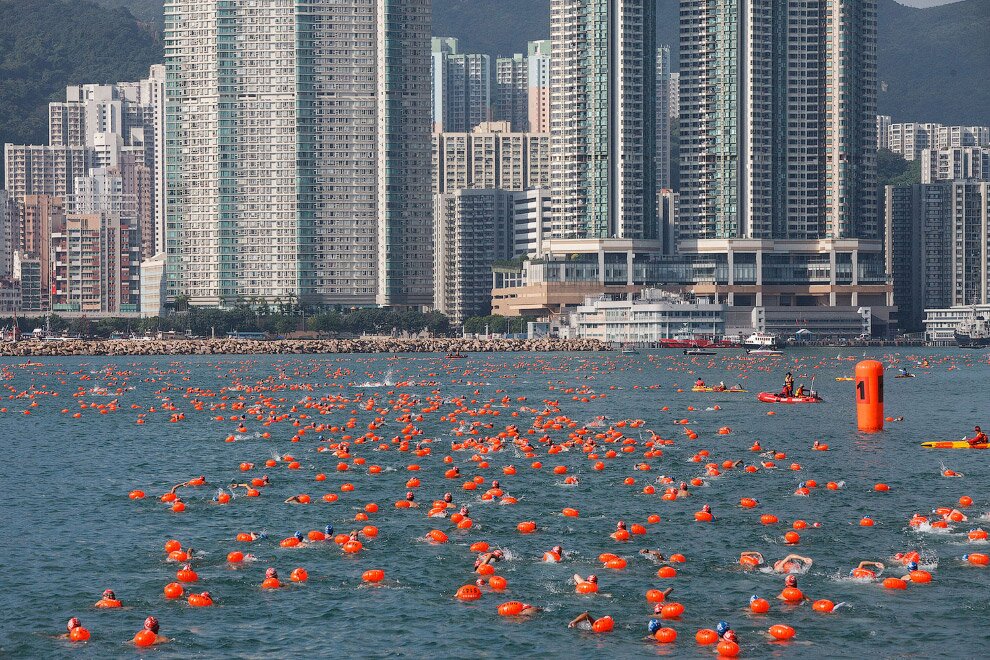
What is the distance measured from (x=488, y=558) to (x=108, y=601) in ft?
39.9

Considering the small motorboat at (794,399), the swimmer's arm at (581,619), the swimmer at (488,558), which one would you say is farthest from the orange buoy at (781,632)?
the small motorboat at (794,399)

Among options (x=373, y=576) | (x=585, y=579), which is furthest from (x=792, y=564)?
(x=373, y=576)

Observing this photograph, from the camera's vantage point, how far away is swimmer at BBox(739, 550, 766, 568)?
49.1m

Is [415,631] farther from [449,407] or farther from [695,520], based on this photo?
[449,407]

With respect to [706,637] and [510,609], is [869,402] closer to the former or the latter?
[510,609]

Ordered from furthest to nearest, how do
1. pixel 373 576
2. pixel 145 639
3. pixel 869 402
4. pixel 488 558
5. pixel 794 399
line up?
pixel 794 399 → pixel 869 402 → pixel 488 558 → pixel 373 576 → pixel 145 639

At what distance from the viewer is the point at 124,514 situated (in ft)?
200

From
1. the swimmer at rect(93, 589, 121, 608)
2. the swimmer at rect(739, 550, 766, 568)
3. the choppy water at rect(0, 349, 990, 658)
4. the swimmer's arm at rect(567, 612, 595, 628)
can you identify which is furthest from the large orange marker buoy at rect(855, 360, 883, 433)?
the swimmer at rect(93, 589, 121, 608)

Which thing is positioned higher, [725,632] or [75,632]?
[725,632]

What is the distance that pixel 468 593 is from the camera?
45875 mm

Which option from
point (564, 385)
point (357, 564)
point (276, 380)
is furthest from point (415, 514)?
point (276, 380)

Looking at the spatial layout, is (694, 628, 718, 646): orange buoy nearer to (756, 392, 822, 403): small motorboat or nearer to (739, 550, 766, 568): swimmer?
(739, 550, 766, 568): swimmer

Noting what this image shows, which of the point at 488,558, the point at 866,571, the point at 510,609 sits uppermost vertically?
the point at 488,558

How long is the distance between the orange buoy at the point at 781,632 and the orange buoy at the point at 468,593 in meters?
9.33
